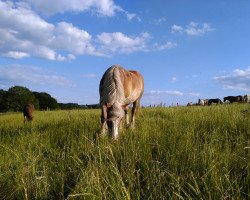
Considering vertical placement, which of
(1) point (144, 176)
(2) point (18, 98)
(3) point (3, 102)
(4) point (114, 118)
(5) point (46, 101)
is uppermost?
(2) point (18, 98)

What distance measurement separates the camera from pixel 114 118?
297 inches

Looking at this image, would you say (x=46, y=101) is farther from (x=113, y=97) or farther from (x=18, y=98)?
(x=113, y=97)

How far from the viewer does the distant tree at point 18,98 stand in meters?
69.3

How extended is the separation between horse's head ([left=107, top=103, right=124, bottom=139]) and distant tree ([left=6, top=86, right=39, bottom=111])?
63.6 m

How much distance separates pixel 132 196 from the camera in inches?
132

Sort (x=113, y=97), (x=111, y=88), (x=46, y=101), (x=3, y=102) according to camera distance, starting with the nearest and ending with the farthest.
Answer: (x=113, y=97)
(x=111, y=88)
(x=3, y=102)
(x=46, y=101)

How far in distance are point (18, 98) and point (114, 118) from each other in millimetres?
66475

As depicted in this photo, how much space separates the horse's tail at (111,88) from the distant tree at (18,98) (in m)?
62.3

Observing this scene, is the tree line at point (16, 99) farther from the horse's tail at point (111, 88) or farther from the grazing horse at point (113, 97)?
the horse's tail at point (111, 88)

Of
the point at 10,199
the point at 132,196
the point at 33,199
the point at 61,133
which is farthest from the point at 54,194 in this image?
the point at 61,133

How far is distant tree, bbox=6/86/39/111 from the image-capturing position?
69.3 meters

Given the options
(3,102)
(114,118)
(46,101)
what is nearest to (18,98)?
(3,102)

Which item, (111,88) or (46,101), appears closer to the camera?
(111,88)

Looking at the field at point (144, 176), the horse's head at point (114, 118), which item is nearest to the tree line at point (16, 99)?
the horse's head at point (114, 118)
